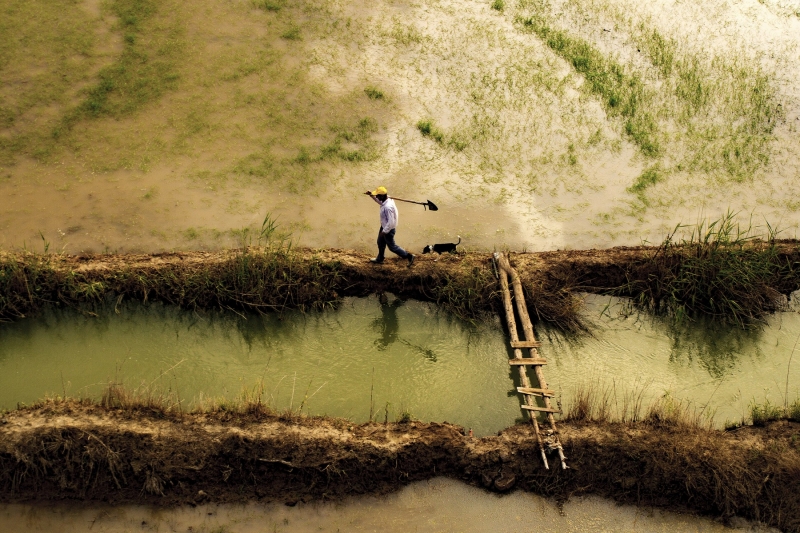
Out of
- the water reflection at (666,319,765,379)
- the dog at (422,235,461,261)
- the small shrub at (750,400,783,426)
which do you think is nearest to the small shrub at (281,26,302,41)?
the dog at (422,235,461,261)

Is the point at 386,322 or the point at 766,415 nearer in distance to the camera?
the point at 766,415

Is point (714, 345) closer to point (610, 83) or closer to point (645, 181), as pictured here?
point (645, 181)

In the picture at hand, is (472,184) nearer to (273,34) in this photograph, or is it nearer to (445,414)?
(445,414)

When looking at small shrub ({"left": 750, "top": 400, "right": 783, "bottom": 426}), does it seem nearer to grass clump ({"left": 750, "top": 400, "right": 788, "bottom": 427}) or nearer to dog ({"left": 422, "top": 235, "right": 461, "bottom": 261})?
grass clump ({"left": 750, "top": 400, "right": 788, "bottom": 427})

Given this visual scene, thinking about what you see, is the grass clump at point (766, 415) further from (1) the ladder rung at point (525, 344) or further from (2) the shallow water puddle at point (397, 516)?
(1) the ladder rung at point (525, 344)

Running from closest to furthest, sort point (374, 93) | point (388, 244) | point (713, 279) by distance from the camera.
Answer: point (388, 244) → point (713, 279) → point (374, 93)

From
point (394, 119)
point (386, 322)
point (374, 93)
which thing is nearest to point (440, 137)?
point (394, 119)

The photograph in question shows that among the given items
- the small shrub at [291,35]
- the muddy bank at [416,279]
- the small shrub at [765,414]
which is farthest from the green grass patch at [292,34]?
the small shrub at [765,414]

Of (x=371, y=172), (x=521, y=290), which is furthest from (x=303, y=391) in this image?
(x=371, y=172)
